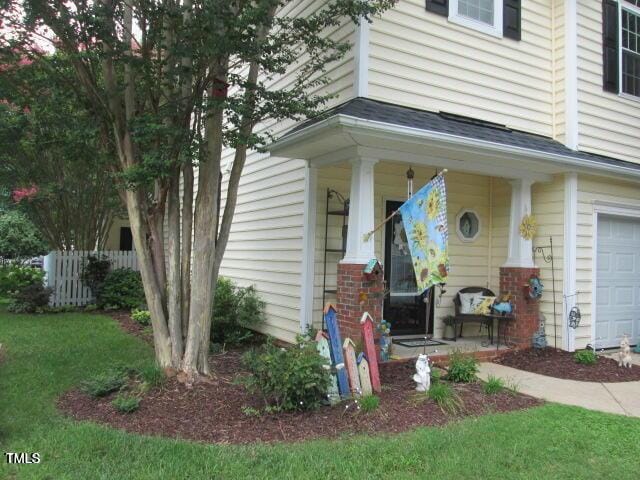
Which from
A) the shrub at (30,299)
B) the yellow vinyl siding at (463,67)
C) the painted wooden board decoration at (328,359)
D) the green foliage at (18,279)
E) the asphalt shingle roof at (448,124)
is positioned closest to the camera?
the painted wooden board decoration at (328,359)

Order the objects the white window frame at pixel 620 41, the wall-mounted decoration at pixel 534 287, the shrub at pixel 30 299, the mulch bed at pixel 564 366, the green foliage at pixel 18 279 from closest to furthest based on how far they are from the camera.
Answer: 1. the mulch bed at pixel 564 366
2. the wall-mounted decoration at pixel 534 287
3. the white window frame at pixel 620 41
4. the shrub at pixel 30 299
5. the green foliage at pixel 18 279

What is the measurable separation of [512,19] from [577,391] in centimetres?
570

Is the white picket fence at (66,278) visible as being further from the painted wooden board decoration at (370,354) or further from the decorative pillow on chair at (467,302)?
the painted wooden board decoration at (370,354)

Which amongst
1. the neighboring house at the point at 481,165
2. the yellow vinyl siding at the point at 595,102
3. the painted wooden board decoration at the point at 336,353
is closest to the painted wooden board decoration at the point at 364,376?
the painted wooden board decoration at the point at 336,353

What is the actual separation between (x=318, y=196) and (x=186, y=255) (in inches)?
91.1

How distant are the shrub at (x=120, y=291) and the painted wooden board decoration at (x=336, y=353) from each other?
818 centimetres

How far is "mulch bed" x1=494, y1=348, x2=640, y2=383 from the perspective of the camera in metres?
6.48

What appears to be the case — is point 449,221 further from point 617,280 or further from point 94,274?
point 94,274

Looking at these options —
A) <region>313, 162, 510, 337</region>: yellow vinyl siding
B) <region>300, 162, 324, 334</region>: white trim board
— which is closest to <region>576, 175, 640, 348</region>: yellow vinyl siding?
<region>313, 162, 510, 337</region>: yellow vinyl siding

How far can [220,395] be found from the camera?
17.1 feet

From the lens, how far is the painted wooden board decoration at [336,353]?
494 centimetres

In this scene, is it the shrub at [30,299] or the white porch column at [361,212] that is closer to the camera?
the white porch column at [361,212]

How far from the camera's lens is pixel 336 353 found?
501cm

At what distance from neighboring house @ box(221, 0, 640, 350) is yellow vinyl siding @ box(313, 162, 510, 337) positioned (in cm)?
2
